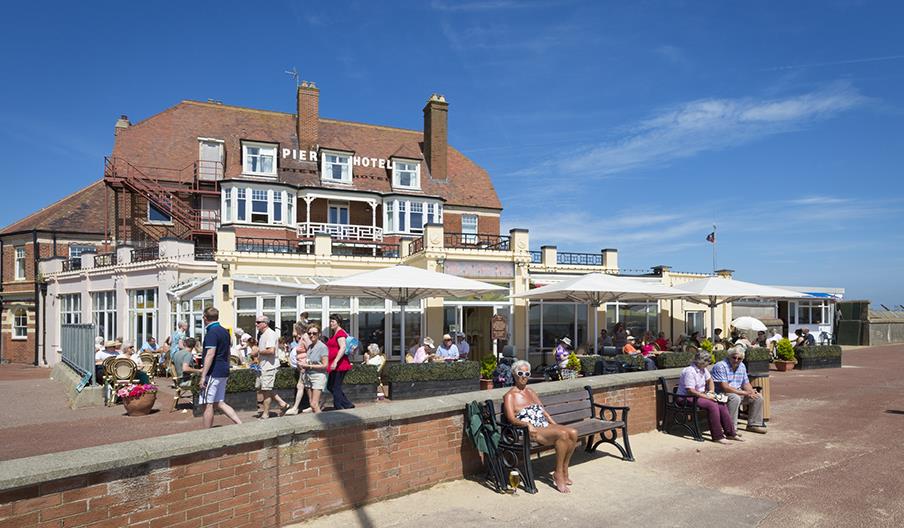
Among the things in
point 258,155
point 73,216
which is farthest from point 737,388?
point 73,216

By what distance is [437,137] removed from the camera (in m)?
29.4

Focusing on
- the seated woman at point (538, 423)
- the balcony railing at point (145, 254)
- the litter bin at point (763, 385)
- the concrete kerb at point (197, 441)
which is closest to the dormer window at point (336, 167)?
the balcony railing at point (145, 254)

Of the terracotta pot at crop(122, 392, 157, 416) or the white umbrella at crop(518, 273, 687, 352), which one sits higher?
the white umbrella at crop(518, 273, 687, 352)

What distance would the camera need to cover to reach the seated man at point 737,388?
767cm

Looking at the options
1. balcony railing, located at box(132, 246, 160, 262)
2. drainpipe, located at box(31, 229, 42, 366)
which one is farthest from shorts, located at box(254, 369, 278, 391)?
drainpipe, located at box(31, 229, 42, 366)

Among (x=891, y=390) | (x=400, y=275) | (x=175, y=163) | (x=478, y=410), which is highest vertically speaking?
(x=175, y=163)

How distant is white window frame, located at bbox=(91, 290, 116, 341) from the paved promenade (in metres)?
20.6

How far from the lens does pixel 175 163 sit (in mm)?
26172

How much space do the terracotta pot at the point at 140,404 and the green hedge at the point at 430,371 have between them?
396 centimetres

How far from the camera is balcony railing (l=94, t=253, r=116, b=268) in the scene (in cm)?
2216

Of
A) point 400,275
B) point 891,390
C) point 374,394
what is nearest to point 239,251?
point 400,275

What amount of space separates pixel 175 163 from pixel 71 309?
7.64 metres

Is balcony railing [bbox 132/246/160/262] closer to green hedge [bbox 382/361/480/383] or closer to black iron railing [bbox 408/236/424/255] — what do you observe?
black iron railing [bbox 408/236/424/255]

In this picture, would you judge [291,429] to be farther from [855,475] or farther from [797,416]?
[797,416]
